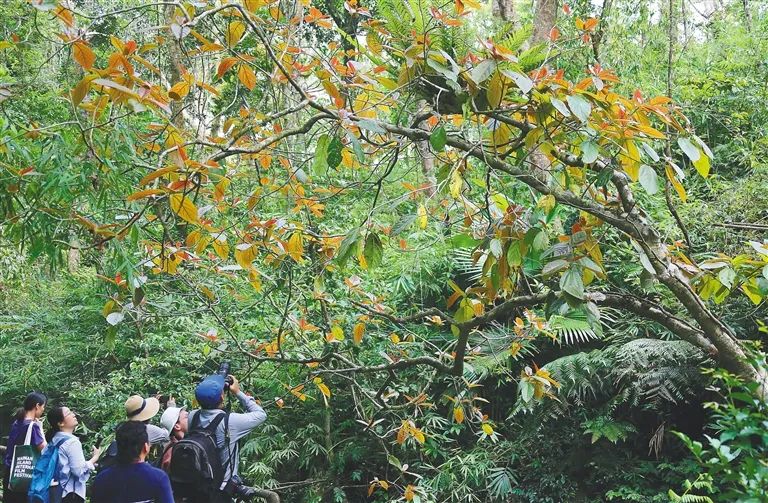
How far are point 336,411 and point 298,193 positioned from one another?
3387 mm

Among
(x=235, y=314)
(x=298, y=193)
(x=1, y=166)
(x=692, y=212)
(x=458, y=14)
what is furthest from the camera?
(x=235, y=314)

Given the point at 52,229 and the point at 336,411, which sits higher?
the point at 52,229

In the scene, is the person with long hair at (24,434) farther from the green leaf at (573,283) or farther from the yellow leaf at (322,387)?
the green leaf at (573,283)

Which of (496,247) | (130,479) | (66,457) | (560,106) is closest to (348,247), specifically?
(496,247)

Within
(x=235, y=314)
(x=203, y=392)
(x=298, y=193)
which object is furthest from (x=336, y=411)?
(x=298, y=193)

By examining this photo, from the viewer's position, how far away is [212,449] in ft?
11.6

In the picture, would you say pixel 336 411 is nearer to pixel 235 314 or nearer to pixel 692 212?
pixel 235 314

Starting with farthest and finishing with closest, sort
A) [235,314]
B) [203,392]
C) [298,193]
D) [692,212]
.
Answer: [235,314] → [692,212] → [203,392] → [298,193]

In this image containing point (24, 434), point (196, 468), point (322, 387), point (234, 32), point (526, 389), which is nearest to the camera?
point (234, 32)

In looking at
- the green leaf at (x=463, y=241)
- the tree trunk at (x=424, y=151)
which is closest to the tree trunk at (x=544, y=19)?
the tree trunk at (x=424, y=151)

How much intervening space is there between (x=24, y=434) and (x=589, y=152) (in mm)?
4030

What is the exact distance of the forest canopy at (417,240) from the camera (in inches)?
81.1

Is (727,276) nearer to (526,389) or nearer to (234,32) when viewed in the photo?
(526,389)

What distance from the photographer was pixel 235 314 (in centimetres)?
595
